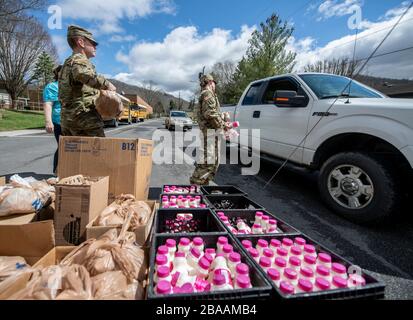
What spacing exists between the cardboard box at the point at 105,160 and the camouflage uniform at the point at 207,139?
1.31 m

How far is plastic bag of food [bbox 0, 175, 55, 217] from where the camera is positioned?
1.59 metres

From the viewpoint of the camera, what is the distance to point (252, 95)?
473 centimetres

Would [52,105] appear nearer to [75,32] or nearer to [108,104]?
[75,32]

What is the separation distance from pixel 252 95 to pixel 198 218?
11.8 ft

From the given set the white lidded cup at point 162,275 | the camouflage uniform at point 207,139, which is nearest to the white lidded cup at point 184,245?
the white lidded cup at point 162,275

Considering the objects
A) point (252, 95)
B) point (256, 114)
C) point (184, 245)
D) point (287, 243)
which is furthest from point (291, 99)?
point (184, 245)

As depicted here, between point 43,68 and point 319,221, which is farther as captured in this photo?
point 43,68

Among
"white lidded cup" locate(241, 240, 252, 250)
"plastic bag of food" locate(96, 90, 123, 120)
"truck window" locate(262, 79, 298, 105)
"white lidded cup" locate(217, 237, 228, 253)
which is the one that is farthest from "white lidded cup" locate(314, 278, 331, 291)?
"truck window" locate(262, 79, 298, 105)

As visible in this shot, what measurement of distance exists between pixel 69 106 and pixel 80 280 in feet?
6.72

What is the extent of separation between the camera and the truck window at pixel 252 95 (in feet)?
15.0

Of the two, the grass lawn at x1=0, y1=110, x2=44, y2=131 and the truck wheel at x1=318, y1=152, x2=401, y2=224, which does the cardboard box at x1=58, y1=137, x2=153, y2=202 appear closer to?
the truck wheel at x1=318, y1=152, x2=401, y2=224
